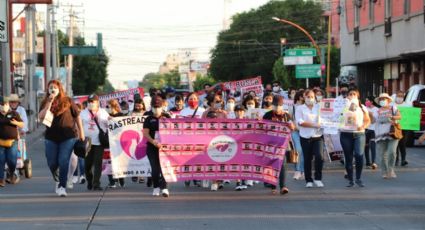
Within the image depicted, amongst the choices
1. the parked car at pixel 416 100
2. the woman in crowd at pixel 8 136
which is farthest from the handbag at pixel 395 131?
the parked car at pixel 416 100

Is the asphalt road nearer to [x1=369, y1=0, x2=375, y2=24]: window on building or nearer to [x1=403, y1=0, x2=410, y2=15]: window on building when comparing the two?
[x1=403, y1=0, x2=410, y2=15]: window on building

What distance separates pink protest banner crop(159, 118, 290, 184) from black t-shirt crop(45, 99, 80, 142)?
1410 mm

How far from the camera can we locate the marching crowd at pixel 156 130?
14.4m

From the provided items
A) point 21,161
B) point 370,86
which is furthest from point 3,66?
point 370,86

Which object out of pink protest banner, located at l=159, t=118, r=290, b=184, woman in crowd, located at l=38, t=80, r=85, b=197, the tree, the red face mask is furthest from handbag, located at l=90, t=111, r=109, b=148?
the tree

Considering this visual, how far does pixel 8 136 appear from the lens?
55.0 feet

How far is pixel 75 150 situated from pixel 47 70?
4042cm

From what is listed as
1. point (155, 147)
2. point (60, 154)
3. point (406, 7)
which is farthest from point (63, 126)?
point (406, 7)

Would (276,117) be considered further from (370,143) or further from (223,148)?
(370,143)

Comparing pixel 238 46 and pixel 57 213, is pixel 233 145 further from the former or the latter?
pixel 238 46

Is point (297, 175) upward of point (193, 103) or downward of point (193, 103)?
downward

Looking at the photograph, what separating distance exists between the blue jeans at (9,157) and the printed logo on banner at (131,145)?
7.60 feet

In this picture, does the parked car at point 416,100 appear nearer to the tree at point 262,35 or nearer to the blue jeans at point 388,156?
the blue jeans at point 388,156

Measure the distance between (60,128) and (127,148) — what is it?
1924 mm
